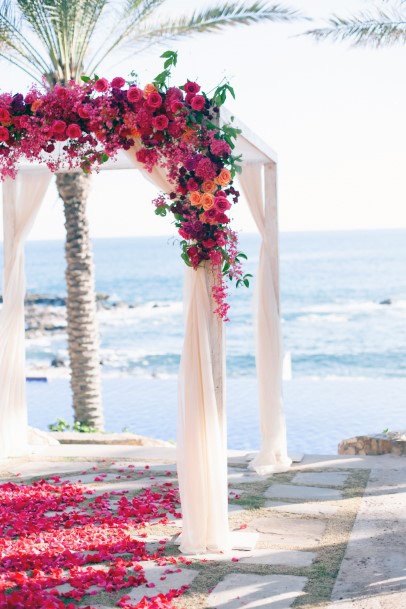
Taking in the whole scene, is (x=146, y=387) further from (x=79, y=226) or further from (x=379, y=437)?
(x=379, y=437)

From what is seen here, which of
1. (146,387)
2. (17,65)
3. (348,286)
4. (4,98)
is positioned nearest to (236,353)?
(146,387)

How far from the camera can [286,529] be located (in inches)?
198

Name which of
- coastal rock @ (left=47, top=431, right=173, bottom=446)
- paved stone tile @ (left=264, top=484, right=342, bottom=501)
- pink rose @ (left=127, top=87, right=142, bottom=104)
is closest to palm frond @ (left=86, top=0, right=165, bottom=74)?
coastal rock @ (left=47, top=431, right=173, bottom=446)

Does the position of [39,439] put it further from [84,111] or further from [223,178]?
[223,178]

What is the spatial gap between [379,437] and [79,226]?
14.7 feet

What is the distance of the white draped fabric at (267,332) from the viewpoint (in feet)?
21.3

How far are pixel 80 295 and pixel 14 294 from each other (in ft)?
9.81

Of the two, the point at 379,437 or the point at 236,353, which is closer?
the point at 379,437

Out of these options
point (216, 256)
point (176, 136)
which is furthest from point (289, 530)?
point (176, 136)

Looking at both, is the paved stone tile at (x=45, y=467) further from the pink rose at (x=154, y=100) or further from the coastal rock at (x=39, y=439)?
the pink rose at (x=154, y=100)

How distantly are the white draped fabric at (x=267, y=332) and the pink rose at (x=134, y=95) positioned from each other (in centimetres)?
204

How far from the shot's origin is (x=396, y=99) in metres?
45.1

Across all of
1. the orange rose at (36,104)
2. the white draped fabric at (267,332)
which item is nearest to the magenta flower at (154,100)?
the orange rose at (36,104)

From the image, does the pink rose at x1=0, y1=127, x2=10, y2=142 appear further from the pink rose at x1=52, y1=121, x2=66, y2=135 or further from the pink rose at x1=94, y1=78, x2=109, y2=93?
the pink rose at x1=94, y1=78, x2=109, y2=93
